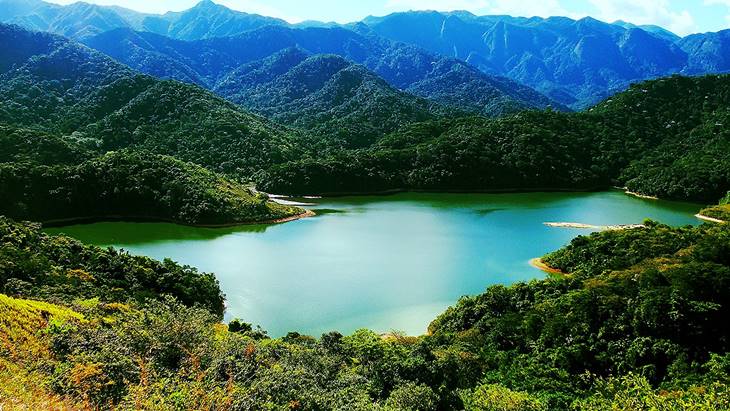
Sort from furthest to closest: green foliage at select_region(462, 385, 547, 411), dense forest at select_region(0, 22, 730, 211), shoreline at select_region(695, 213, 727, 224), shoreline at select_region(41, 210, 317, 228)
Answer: dense forest at select_region(0, 22, 730, 211) → shoreline at select_region(695, 213, 727, 224) → shoreline at select_region(41, 210, 317, 228) → green foliage at select_region(462, 385, 547, 411)

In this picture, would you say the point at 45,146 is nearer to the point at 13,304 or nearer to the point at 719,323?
the point at 13,304

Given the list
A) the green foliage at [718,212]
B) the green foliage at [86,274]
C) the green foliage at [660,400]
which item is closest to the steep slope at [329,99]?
the green foliage at [718,212]

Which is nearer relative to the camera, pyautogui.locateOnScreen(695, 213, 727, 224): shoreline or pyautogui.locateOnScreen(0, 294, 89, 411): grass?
pyautogui.locateOnScreen(0, 294, 89, 411): grass

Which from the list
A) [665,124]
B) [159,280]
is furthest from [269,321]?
[665,124]

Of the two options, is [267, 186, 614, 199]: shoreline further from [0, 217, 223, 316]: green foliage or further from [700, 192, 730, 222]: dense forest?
[0, 217, 223, 316]: green foliage

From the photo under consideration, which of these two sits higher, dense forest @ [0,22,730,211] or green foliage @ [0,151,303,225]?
dense forest @ [0,22,730,211]

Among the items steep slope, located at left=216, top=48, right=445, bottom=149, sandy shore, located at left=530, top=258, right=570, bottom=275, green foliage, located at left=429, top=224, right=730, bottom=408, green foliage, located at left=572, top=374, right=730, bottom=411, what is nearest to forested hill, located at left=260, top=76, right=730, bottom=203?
steep slope, located at left=216, top=48, right=445, bottom=149
